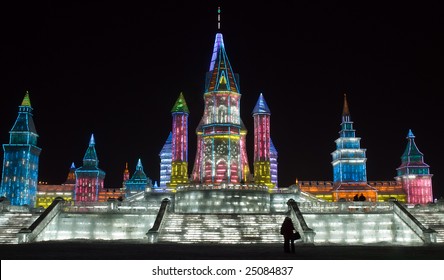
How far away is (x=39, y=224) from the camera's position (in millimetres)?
34375

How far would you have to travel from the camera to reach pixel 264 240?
107 ft

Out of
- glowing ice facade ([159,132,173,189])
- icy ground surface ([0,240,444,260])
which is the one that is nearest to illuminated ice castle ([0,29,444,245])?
glowing ice facade ([159,132,173,189])

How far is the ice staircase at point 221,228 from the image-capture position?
1299 inches

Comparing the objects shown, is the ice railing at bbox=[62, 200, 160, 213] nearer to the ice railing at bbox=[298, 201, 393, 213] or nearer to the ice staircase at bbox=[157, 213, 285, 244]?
the ice staircase at bbox=[157, 213, 285, 244]

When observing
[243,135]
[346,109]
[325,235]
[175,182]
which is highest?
[346,109]

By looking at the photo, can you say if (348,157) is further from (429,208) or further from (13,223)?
(13,223)

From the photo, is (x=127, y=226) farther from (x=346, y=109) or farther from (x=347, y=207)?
(x=346, y=109)

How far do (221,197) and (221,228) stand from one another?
15038mm

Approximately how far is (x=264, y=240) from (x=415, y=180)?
56349 millimetres

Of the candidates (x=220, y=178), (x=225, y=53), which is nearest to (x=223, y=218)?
(x=220, y=178)

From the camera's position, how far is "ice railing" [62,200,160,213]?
39.9 meters

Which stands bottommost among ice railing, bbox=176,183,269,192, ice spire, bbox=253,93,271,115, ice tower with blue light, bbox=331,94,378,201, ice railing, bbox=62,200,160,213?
ice railing, bbox=62,200,160,213

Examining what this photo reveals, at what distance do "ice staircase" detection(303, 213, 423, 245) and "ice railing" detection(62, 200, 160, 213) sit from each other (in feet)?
41.6
